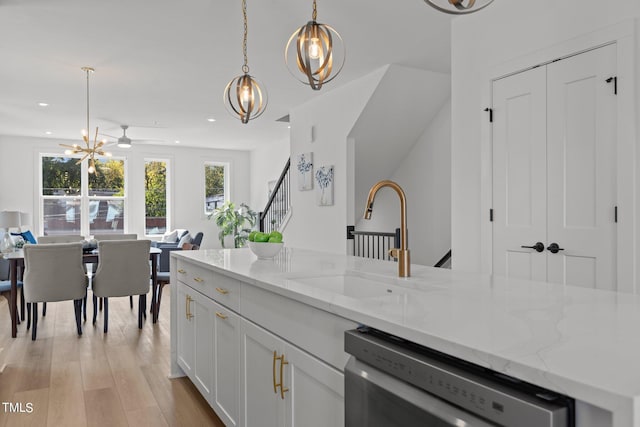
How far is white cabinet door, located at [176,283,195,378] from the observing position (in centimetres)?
283

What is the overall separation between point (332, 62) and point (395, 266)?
1.10 metres

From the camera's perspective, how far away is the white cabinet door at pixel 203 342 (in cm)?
247

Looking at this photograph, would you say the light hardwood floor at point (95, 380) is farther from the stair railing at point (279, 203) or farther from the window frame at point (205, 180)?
the window frame at point (205, 180)

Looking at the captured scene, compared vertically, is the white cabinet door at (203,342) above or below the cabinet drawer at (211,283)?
below

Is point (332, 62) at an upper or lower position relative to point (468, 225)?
upper

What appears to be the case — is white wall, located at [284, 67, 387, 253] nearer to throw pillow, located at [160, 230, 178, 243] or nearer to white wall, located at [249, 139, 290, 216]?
white wall, located at [249, 139, 290, 216]

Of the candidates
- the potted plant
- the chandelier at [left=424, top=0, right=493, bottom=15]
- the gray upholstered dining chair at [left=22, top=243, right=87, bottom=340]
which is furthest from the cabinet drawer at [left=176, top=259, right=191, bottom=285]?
the potted plant

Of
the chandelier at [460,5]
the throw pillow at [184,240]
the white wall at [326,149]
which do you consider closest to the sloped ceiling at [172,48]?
the white wall at [326,149]

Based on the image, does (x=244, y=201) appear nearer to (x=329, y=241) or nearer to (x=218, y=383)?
(x=329, y=241)

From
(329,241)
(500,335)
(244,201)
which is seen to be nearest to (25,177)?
(244,201)

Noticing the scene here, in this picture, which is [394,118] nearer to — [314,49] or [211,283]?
[314,49]

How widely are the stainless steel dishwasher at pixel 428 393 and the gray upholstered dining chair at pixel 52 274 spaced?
394cm

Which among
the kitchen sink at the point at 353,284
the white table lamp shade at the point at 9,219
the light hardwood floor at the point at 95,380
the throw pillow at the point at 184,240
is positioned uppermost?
the white table lamp shade at the point at 9,219

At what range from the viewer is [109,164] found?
9281mm
